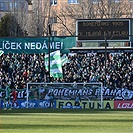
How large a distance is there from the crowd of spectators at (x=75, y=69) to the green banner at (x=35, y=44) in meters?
0.82

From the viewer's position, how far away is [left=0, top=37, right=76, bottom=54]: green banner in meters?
45.1

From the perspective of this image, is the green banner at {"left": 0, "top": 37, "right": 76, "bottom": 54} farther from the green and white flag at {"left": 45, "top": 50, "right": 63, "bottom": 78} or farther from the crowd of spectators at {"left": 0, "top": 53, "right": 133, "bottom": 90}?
the crowd of spectators at {"left": 0, "top": 53, "right": 133, "bottom": 90}

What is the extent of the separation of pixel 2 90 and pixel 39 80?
4493 millimetres

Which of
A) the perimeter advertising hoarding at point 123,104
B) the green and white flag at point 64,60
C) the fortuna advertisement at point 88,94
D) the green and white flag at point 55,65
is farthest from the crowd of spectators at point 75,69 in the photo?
the perimeter advertising hoarding at point 123,104

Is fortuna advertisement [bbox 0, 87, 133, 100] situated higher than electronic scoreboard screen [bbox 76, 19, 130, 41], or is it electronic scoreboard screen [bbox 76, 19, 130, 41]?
electronic scoreboard screen [bbox 76, 19, 130, 41]

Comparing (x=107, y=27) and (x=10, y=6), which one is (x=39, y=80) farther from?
(x=10, y=6)

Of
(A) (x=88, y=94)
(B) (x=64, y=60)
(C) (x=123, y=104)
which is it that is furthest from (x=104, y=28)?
(B) (x=64, y=60)

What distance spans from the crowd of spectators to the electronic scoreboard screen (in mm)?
2808

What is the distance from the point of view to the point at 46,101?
3931cm

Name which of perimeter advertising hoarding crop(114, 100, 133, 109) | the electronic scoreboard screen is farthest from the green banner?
perimeter advertising hoarding crop(114, 100, 133, 109)

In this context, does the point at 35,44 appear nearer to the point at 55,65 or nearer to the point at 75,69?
the point at 55,65

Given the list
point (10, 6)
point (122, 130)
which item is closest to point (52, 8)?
point (10, 6)

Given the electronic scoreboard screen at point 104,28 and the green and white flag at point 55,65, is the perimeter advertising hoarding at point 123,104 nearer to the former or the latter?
the electronic scoreboard screen at point 104,28

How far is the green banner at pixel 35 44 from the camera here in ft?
148
